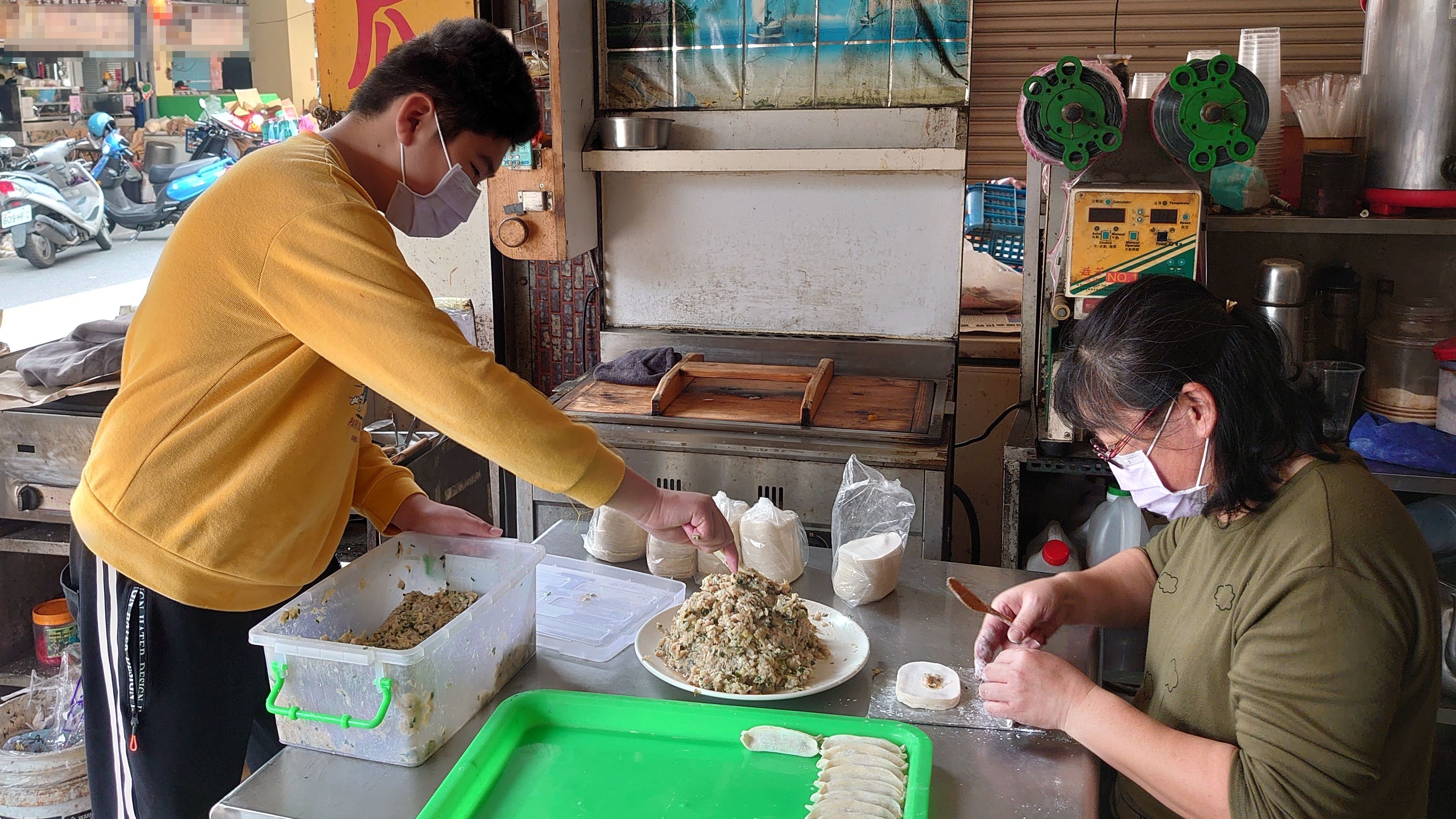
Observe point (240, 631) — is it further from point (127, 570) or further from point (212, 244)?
point (212, 244)

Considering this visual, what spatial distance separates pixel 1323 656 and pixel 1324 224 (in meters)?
1.92

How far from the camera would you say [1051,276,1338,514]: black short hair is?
1.44 metres

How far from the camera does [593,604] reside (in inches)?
79.7

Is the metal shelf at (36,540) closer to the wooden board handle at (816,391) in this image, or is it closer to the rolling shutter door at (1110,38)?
the wooden board handle at (816,391)

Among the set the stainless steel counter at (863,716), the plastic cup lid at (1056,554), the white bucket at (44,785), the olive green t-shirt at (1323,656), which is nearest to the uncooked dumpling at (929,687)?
the stainless steel counter at (863,716)

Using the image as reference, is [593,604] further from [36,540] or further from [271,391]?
[36,540]

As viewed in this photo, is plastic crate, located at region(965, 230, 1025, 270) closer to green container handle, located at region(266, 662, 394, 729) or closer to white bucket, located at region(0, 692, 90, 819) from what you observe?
green container handle, located at region(266, 662, 394, 729)

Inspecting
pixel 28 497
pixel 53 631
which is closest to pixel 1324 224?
pixel 28 497

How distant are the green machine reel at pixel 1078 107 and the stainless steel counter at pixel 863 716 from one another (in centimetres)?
120

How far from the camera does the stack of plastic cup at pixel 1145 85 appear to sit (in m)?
2.84

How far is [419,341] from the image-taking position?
1.44 m

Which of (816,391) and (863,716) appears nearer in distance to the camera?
(863,716)

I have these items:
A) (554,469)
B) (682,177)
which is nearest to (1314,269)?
(682,177)

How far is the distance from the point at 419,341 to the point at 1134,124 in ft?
6.44
